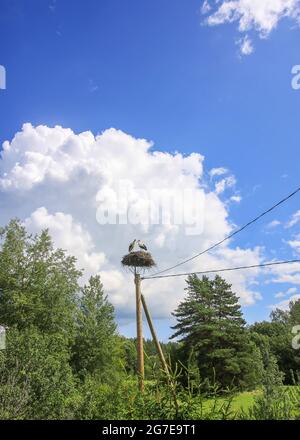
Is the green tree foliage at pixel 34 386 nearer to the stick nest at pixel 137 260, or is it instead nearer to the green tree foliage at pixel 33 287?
the stick nest at pixel 137 260

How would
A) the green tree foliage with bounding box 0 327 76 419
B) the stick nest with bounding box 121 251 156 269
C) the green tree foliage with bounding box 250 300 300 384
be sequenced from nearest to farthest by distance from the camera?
the green tree foliage with bounding box 0 327 76 419
the stick nest with bounding box 121 251 156 269
the green tree foliage with bounding box 250 300 300 384

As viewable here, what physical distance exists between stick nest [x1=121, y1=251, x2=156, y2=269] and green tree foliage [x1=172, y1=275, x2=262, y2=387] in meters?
28.3

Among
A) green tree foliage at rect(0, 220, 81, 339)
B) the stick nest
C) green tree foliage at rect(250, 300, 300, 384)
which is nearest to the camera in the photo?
the stick nest

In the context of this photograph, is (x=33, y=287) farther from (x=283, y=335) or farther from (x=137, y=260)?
(x=283, y=335)

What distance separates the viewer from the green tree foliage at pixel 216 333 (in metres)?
40.2

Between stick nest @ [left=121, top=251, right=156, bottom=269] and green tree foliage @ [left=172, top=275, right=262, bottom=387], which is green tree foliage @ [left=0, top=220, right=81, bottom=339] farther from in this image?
green tree foliage @ [left=172, top=275, right=262, bottom=387]

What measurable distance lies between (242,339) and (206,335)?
12.7ft

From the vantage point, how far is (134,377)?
5930mm

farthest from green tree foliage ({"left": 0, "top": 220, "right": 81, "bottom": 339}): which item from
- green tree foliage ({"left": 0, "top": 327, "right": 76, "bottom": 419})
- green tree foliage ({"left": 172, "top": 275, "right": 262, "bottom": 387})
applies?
green tree foliage ({"left": 172, "top": 275, "right": 262, "bottom": 387})

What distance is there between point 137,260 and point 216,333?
32022 millimetres

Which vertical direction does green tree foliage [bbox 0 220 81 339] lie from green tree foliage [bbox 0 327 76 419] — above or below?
above

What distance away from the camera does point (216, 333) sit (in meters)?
41.6

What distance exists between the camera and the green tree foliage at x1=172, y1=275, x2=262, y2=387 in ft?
132

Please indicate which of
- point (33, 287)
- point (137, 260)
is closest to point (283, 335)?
point (33, 287)
